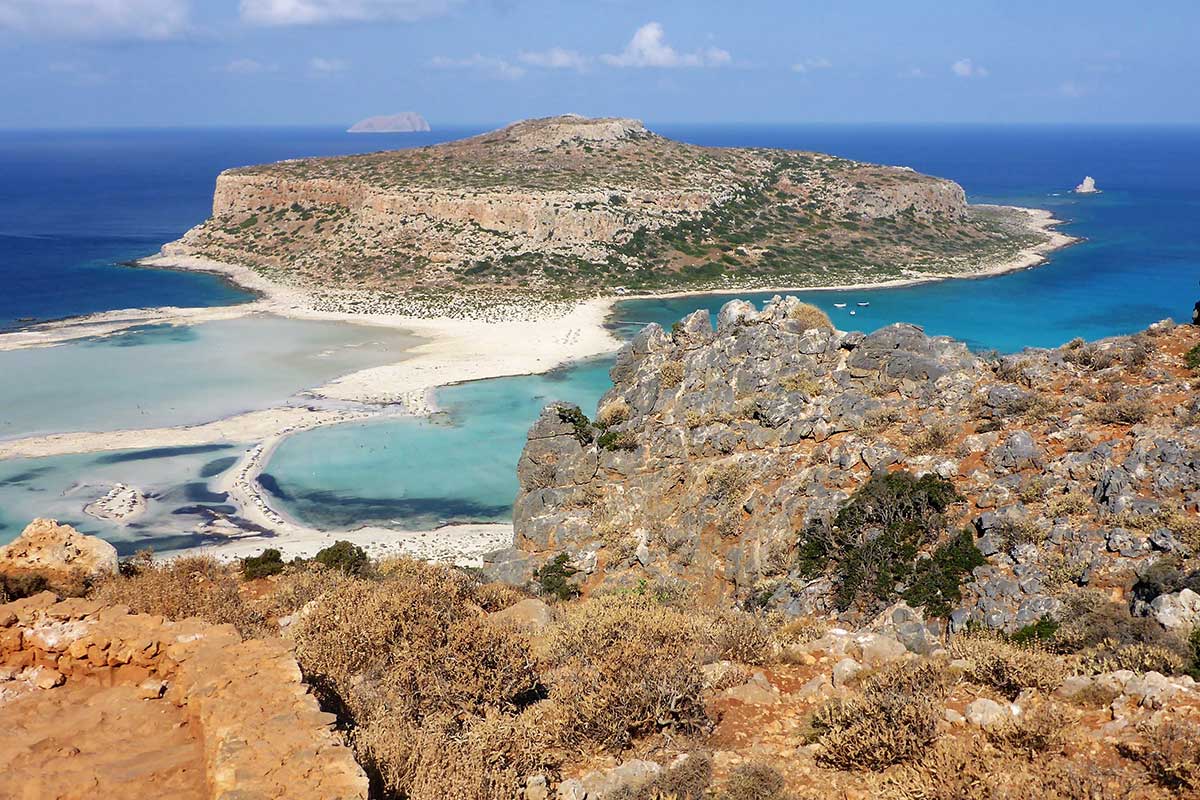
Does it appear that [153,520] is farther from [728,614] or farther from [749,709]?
[749,709]

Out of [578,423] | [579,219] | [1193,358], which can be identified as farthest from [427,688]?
[579,219]

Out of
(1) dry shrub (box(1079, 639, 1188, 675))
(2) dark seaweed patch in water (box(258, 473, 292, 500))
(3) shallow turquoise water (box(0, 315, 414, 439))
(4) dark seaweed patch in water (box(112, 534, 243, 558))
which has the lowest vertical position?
(4) dark seaweed patch in water (box(112, 534, 243, 558))

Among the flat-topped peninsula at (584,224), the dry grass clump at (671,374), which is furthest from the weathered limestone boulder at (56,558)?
the flat-topped peninsula at (584,224)

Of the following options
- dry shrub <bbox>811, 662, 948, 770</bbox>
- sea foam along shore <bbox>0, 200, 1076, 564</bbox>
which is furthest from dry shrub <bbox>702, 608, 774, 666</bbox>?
sea foam along shore <bbox>0, 200, 1076, 564</bbox>

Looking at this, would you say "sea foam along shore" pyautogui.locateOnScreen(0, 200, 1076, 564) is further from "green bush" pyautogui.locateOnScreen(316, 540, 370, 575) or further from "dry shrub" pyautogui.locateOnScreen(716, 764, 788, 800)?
"dry shrub" pyautogui.locateOnScreen(716, 764, 788, 800)

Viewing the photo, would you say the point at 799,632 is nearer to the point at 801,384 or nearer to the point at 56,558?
the point at 801,384

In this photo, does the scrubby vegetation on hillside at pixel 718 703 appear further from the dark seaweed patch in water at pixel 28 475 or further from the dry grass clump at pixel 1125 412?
the dark seaweed patch in water at pixel 28 475
